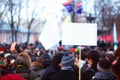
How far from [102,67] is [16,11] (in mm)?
43860

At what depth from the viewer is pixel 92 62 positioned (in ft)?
27.7

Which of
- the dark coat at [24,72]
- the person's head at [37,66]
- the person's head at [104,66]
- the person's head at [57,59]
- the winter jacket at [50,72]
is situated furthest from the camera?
the person's head at [37,66]

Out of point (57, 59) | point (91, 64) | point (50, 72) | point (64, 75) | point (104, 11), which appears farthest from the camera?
point (104, 11)

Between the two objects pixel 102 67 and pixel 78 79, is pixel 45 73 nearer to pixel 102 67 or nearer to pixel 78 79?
pixel 78 79

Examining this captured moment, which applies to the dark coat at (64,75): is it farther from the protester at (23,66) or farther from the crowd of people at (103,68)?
the protester at (23,66)

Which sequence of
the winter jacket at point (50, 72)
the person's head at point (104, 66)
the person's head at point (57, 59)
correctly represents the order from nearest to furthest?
the person's head at point (104, 66), the person's head at point (57, 59), the winter jacket at point (50, 72)

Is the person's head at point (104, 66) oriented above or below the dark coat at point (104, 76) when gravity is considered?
above

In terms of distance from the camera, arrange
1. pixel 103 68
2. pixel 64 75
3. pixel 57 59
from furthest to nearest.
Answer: pixel 57 59 → pixel 64 75 → pixel 103 68

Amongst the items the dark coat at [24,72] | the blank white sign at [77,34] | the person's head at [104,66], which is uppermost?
the blank white sign at [77,34]

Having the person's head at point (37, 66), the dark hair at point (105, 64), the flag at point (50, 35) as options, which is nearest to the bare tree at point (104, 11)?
the flag at point (50, 35)

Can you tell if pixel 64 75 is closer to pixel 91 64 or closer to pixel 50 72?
pixel 50 72

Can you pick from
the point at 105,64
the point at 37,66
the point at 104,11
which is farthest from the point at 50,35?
the point at 104,11

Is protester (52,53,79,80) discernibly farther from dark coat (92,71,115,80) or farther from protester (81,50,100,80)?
dark coat (92,71,115,80)

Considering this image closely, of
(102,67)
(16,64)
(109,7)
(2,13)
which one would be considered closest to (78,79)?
(102,67)
